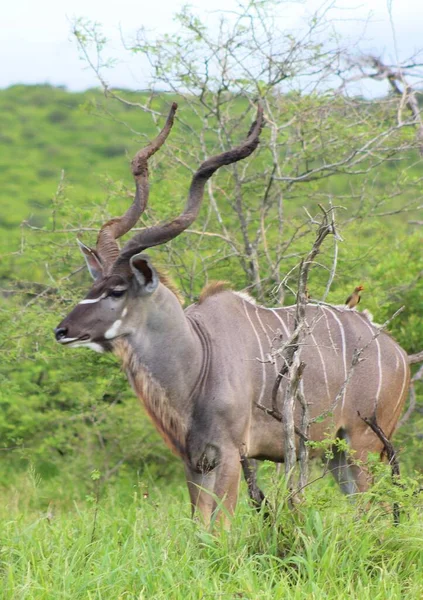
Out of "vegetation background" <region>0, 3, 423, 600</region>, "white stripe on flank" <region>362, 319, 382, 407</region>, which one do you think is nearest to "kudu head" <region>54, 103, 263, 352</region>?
"vegetation background" <region>0, 3, 423, 600</region>

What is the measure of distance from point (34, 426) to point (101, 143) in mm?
27557

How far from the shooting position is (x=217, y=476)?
12.9 ft

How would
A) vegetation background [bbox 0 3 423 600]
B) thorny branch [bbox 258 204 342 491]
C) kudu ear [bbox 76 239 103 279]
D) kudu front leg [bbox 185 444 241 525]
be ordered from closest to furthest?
1. vegetation background [bbox 0 3 423 600]
2. thorny branch [bbox 258 204 342 491]
3. kudu front leg [bbox 185 444 241 525]
4. kudu ear [bbox 76 239 103 279]

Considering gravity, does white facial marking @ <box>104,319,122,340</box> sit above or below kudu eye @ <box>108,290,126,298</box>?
below

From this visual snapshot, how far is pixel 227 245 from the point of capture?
223 inches

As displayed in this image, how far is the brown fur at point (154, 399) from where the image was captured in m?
4.01

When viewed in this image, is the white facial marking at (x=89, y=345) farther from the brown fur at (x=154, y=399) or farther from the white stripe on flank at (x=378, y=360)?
the white stripe on flank at (x=378, y=360)

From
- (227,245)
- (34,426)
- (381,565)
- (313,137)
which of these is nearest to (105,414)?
(34,426)

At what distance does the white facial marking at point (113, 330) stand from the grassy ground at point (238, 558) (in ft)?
2.62

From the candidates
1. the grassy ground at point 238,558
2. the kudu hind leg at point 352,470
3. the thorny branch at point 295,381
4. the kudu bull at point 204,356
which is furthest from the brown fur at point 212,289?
the grassy ground at point 238,558

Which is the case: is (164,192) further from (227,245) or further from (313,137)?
(313,137)

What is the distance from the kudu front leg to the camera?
3.90m

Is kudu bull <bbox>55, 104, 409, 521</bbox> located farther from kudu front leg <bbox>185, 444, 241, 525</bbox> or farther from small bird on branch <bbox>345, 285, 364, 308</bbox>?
small bird on branch <bbox>345, 285, 364, 308</bbox>

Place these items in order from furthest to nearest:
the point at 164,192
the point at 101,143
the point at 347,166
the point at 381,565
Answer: the point at 101,143 < the point at 164,192 < the point at 347,166 < the point at 381,565
